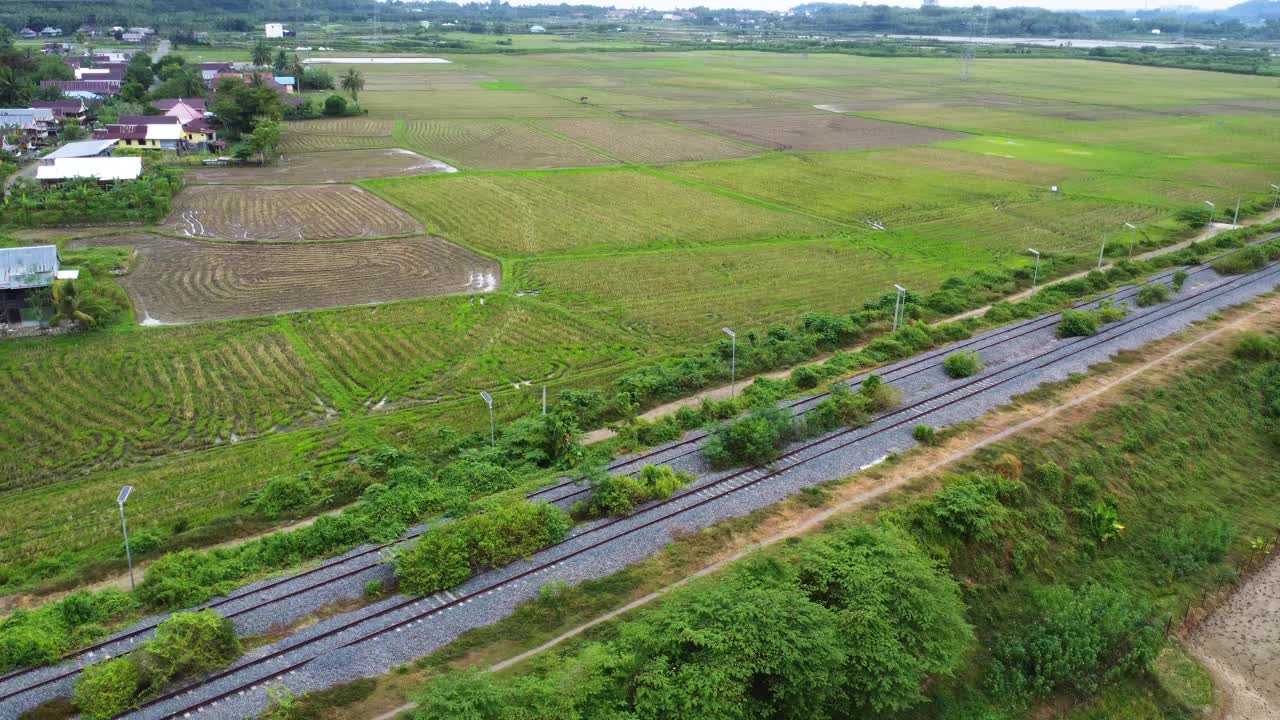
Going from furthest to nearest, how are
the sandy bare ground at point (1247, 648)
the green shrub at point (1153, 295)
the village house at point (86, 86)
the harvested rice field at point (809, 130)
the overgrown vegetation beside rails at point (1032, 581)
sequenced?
the village house at point (86, 86) < the harvested rice field at point (809, 130) < the green shrub at point (1153, 295) < the sandy bare ground at point (1247, 648) < the overgrown vegetation beside rails at point (1032, 581)

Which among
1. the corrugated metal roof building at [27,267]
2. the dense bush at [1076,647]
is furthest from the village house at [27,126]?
the dense bush at [1076,647]

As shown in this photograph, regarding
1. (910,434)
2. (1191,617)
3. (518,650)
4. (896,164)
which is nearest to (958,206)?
(896,164)

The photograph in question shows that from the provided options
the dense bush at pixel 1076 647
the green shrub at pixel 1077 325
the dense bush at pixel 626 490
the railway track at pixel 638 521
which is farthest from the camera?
the green shrub at pixel 1077 325

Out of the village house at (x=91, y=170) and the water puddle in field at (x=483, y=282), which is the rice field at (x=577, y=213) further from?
the village house at (x=91, y=170)

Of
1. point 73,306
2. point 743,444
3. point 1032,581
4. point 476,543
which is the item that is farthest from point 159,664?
point 73,306

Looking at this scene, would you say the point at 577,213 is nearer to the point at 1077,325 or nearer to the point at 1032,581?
the point at 1077,325

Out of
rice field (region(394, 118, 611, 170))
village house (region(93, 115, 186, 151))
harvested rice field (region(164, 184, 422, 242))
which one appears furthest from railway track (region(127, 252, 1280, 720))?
village house (region(93, 115, 186, 151))

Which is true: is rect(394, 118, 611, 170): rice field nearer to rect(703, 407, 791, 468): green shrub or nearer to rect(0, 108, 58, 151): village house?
rect(0, 108, 58, 151): village house

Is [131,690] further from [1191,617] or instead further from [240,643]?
[1191,617]

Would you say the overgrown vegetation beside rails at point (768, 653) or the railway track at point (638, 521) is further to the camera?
the railway track at point (638, 521)
